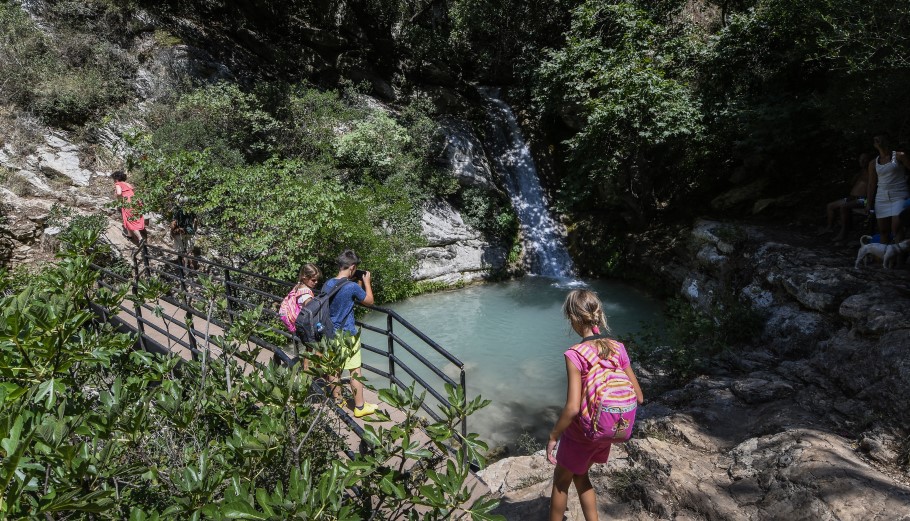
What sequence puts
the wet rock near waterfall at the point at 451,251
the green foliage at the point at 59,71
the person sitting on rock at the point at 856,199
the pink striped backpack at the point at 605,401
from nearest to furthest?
the pink striped backpack at the point at 605,401 → the person sitting on rock at the point at 856,199 → the green foliage at the point at 59,71 → the wet rock near waterfall at the point at 451,251

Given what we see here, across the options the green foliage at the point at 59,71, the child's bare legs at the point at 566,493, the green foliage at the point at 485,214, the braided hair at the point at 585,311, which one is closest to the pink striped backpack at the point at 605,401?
the braided hair at the point at 585,311

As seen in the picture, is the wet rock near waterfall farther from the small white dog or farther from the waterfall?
the small white dog

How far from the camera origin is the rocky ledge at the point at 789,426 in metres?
3.12

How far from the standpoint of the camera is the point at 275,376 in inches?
77.1

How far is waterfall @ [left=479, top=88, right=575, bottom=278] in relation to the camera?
46.6ft

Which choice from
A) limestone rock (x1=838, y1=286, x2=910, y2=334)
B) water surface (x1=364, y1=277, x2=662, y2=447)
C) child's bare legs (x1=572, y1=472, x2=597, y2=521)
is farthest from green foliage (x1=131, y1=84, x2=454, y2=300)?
limestone rock (x1=838, y1=286, x2=910, y2=334)

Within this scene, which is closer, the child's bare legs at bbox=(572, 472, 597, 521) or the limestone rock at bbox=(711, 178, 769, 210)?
Answer: the child's bare legs at bbox=(572, 472, 597, 521)

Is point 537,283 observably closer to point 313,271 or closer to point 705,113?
point 705,113

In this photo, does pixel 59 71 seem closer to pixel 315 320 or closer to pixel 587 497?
pixel 315 320

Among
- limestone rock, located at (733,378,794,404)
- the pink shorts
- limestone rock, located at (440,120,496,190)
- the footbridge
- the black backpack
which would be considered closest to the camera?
the pink shorts

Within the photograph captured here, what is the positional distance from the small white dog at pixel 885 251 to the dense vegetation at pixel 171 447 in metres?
6.94

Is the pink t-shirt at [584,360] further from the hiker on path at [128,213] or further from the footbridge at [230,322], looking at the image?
the hiker on path at [128,213]

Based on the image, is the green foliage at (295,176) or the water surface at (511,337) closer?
the water surface at (511,337)

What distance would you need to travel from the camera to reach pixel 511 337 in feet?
32.8
